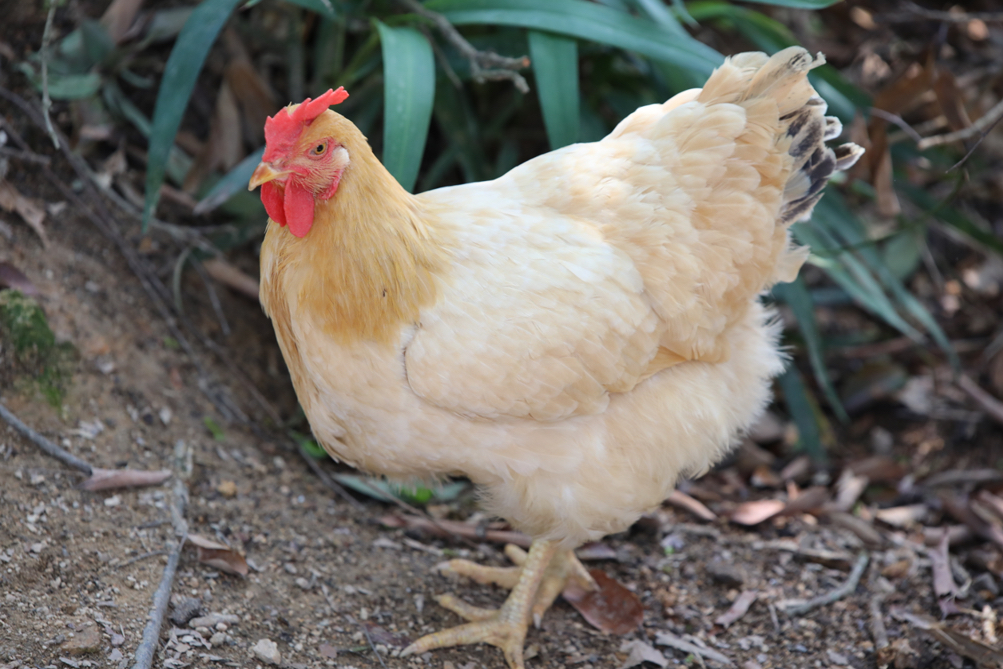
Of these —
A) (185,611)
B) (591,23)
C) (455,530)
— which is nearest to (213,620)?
(185,611)

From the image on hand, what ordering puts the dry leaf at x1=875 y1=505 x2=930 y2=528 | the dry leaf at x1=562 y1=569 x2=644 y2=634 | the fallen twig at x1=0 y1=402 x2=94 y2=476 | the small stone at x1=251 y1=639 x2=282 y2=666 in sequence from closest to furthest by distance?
the small stone at x1=251 y1=639 x2=282 y2=666 < the fallen twig at x1=0 y1=402 x2=94 y2=476 < the dry leaf at x1=562 y1=569 x2=644 y2=634 < the dry leaf at x1=875 y1=505 x2=930 y2=528

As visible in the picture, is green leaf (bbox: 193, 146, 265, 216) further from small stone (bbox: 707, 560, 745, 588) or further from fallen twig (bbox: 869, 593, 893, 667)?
fallen twig (bbox: 869, 593, 893, 667)

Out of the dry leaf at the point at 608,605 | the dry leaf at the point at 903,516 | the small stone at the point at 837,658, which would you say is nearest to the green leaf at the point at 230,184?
the dry leaf at the point at 608,605

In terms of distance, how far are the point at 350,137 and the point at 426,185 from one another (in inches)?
62.0

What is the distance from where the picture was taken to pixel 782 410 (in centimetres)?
470

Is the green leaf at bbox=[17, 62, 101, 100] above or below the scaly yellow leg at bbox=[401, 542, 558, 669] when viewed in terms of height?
above

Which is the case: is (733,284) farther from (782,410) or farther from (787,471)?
(782,410)

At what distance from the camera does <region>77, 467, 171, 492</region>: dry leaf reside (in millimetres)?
2732

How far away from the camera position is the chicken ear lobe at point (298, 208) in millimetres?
2295

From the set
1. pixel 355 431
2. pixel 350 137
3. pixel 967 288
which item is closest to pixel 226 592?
pixel 355 431

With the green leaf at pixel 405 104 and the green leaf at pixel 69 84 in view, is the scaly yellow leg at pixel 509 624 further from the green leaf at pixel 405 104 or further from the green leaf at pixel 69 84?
the green leaf at pixel 69 84

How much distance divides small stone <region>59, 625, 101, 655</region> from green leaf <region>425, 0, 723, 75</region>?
8.59 ft

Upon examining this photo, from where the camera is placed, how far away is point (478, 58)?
327 centimetres

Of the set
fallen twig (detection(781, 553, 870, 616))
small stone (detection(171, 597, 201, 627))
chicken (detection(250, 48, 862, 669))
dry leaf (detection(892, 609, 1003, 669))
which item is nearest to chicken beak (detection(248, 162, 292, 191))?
chicken (detection(250, 48, 862, 669))
